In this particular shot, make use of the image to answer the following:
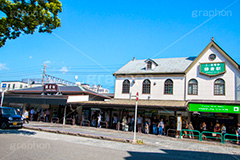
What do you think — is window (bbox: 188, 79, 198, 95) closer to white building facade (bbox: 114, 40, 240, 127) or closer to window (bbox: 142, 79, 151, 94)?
white building facade (bbox: 114, 40, 240, 127)

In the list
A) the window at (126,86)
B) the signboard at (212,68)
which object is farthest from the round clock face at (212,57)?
the window at (126,86)

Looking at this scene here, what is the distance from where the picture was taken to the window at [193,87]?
20734 millimetres

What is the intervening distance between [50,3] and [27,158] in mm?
8278

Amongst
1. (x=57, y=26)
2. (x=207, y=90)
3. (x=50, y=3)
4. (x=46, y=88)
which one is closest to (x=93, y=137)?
(x=57, y=26)

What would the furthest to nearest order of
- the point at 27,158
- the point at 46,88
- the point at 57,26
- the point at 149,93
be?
1. the point at 46,88
2. the point at 149,93
3. the point at 57,26
4. the point at 27,158

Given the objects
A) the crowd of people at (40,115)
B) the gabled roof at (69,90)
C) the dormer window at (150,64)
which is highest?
the dormer window at (150,64)

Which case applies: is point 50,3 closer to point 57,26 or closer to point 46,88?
point 57,26

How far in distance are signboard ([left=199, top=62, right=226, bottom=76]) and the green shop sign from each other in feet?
13.2

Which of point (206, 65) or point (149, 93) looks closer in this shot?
point (206, 65)

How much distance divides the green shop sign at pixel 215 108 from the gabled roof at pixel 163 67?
4.54 m

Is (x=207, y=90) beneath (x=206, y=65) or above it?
beneath

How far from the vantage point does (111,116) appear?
23578 mm

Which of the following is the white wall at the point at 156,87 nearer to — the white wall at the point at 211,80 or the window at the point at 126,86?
the window at the point at 126,86

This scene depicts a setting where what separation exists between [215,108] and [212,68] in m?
4.88
